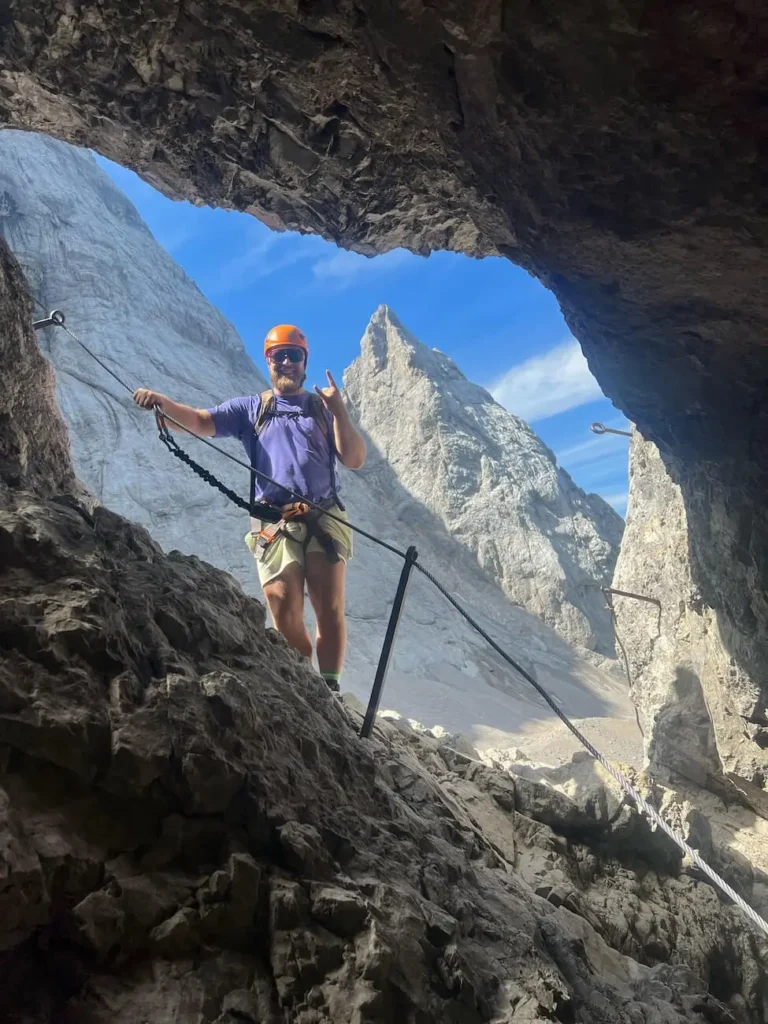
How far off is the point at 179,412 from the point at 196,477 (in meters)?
19.5

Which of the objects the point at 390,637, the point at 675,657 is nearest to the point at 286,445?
the point at 390,637

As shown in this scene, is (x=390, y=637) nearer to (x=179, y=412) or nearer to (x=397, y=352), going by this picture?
(x=179, y=412)

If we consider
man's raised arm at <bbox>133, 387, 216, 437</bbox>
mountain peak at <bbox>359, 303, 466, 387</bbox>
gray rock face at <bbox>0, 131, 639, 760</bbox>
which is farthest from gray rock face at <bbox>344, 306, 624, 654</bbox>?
man's raised arm at <bbox>133, 387, 216, 437</bbox>

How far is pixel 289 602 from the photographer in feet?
13.6

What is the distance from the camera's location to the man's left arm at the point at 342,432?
14.7 ft

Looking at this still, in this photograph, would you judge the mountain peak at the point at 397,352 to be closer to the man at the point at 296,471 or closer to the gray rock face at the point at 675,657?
the gray rock face at the point at 675,657

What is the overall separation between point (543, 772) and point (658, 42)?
7.33 metres

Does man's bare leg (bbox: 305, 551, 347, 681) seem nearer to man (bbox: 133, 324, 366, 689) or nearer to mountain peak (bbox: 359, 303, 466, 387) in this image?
man (bbox: 133, 324, 366, 689)

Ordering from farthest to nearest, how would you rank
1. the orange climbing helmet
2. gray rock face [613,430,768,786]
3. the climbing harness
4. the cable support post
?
gray rock face [613,430,768,786], the orange climbing helmet, the cable support post, the climbing harness

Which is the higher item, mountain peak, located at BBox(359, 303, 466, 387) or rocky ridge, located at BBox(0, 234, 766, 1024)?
mountain peak, located at BBox(359, 303, 466, 387)

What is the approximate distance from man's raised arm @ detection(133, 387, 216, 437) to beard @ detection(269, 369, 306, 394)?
1.80ft

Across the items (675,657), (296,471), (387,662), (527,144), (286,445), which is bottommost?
(675,657)

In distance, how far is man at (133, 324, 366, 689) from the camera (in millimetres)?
4145

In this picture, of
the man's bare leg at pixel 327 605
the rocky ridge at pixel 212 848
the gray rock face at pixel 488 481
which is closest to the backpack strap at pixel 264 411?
the man's bare leg at pixel 327 605
